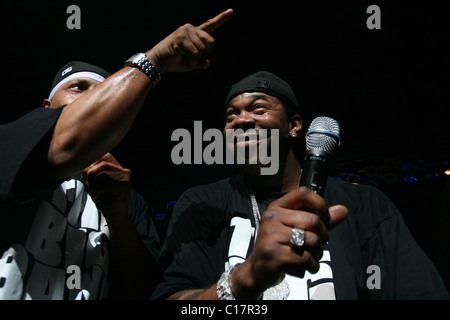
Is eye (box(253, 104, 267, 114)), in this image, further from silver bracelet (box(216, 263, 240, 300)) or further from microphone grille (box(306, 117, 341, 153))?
silver bracelet (box(216, 263, 240, 300))

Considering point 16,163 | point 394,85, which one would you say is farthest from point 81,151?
point 394,85

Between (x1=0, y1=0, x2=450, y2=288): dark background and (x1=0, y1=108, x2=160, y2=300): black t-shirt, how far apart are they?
1.91 m

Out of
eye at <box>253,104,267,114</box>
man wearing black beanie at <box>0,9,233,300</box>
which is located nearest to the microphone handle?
man wearing black beanie at <box>0,9,233,300</box>

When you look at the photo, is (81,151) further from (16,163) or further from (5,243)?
(5,243)

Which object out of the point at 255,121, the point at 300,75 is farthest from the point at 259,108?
the point at 300,75

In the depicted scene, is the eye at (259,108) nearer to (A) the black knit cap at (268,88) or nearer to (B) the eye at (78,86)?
(A) the black knit cap at (268,88)

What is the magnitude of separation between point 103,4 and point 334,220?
2.59 meters

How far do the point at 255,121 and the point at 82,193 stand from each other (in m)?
0.80

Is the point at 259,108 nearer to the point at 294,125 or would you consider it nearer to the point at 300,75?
the point at 294,125

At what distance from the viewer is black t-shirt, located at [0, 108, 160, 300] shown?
84 centimetres

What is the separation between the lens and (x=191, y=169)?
4.83 meters

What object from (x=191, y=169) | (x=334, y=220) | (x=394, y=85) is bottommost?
(x=334, y=220)

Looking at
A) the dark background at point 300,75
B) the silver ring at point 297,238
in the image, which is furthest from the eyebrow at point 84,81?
the silver ring at point 297,238

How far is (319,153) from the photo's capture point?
869mm
